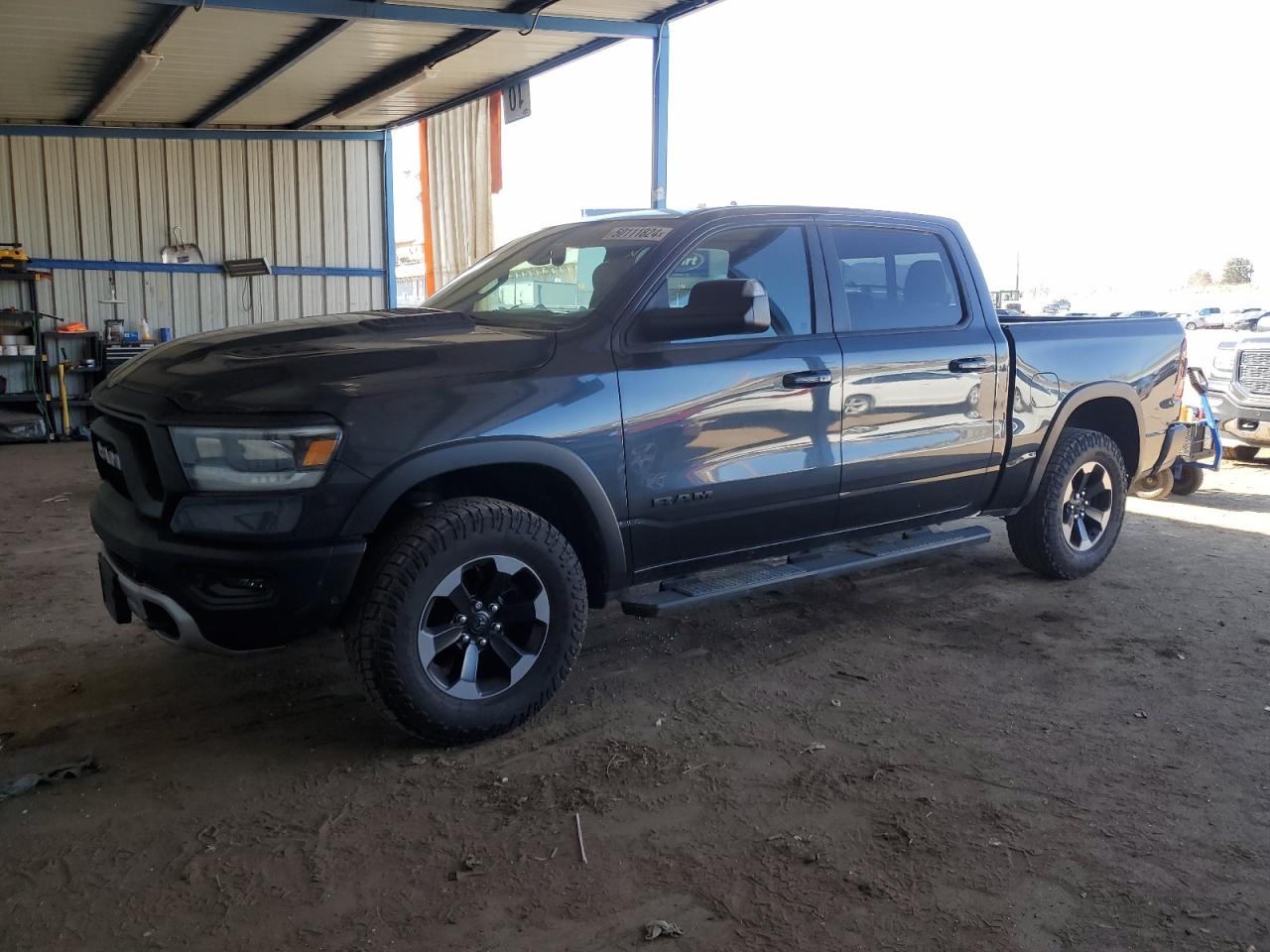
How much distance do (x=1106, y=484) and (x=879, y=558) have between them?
1.90 meters

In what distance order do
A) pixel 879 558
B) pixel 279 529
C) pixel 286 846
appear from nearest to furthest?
pixel 286 846 → pixel 279 529 → pixel 879 558

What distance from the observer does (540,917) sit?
244 cm

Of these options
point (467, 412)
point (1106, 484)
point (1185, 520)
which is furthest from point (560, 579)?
point (1185, 520)

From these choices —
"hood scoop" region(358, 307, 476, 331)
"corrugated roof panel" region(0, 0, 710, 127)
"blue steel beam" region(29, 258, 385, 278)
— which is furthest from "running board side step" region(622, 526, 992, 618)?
"blue steel beam" region(29, 258, 385, 278)

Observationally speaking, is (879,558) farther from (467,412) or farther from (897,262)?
(467,412)

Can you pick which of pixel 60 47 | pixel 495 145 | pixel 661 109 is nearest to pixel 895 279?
pixel 661 109

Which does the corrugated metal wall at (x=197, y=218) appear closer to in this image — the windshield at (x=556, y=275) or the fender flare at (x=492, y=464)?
the windshield at (x=556, y=275)

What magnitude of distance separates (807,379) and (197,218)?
1290cm

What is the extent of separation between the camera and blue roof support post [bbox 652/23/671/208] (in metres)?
9.70

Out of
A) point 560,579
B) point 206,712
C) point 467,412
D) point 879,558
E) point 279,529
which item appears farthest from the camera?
point 879,558

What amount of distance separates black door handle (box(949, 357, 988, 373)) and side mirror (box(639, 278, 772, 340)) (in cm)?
134

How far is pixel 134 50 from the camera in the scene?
10.3m

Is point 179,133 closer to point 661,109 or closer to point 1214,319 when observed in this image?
point 661,109

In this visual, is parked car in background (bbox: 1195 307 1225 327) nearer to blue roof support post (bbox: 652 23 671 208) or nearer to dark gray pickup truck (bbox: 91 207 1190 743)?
blue roof support post (bbox: 652 23 671 208)
